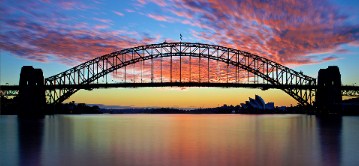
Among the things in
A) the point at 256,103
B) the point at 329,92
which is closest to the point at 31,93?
the point at 329,92

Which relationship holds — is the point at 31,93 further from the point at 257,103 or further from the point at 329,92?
the point at 257,103

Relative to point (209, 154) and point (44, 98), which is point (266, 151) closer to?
point (209, 154)

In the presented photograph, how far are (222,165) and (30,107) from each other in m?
74.7

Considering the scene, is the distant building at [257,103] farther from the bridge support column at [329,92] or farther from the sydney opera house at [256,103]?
the bridge support column at [329,92]

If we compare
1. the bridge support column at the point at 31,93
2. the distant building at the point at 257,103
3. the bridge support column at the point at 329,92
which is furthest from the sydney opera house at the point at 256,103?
the bridge support column at the point at 31,93

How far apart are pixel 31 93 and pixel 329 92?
59286 millimetres

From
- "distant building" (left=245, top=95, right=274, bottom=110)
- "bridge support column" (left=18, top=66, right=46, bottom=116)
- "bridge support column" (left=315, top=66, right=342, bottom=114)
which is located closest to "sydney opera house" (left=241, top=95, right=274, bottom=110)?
"distant building" (left=245, top=95, right=274, bottom=110)

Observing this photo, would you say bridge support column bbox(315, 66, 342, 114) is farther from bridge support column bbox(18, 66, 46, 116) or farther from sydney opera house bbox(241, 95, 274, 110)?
sydney opera house bbox(241, 95, 274, 110)

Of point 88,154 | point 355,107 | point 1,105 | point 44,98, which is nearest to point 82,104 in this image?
point 1,105

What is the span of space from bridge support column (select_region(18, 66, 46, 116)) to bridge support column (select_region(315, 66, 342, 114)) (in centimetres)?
5549

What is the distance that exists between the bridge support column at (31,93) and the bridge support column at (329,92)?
182 ft

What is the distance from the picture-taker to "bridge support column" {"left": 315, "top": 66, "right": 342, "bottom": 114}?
90.1m

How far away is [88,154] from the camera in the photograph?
64.3ft

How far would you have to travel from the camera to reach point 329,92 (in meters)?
90.1
